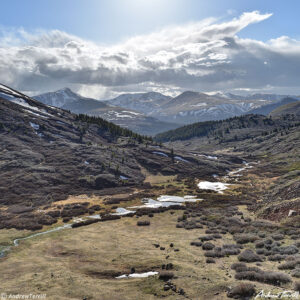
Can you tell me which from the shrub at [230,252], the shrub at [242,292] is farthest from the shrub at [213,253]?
the shrub at [242,292]

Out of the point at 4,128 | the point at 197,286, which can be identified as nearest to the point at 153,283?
the point at 197,286

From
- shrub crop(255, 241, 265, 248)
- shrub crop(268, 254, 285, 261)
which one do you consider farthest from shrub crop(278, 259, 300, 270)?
shrub crop(255, 241, 265, 248)

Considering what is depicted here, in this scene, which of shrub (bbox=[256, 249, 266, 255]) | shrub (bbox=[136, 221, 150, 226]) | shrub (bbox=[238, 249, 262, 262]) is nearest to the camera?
shrub (bbox=[238, 249, 262, 262])

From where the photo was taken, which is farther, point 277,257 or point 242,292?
point 277,257

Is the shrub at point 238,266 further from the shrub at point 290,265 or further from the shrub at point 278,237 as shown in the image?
the shrub at point 278,237

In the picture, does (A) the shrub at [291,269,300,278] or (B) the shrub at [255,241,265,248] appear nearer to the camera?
(A) the shrub at [291,269,300,278]

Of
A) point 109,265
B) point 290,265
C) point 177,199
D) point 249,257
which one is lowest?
point 177,199

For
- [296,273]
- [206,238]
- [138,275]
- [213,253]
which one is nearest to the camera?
[296,273]

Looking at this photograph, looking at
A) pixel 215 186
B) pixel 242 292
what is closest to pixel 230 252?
pixel 242 292

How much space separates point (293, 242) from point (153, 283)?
18762 millimetres

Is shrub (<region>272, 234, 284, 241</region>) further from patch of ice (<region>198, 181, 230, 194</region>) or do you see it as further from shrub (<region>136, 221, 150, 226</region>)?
patch of ice (<region>198, 181, 230, 194</region>)

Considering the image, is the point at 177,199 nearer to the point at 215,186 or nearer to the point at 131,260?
the point at 215,186

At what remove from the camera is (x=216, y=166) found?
14412 centimetres

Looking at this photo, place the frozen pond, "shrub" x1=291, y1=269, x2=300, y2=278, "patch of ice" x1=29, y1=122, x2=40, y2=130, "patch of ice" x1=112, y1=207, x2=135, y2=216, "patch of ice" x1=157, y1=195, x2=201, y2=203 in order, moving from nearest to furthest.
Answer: "shrub" x1=291, y1=269, x2=300, y2=278 < "patch of ice" x1=112, y1=207, x2=135, y2=216 < the frozen pond < "patch of ice" x1=157, y1=195, x2=201, y2=203 < "patch of ice" x1=29, y1=122, x2=40, y2=130
